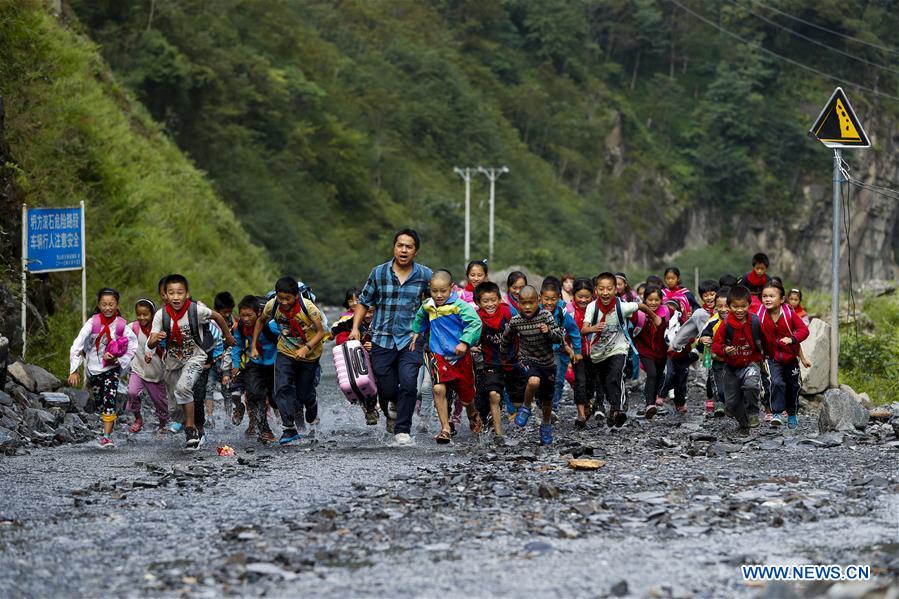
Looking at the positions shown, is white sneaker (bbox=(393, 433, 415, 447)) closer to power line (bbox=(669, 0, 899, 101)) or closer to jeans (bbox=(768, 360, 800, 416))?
jeans (bbox=(768, 360, 800, 416))

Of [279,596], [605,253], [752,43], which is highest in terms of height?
[752,43]

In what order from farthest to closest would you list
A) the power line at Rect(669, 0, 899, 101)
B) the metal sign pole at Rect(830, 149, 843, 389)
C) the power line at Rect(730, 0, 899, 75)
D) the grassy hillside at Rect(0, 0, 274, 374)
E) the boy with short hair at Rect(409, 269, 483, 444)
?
the power line at Rect(669, 0, 899, 101) < the power line at Rect(730, 0, 899, 75) < the grassy hillside at Rect(0, 0, 274, 374) < the metal sign pole at Rect(830, 149, 843, 389) < the boy with short hair at Rect(409, 269, 483, 444)

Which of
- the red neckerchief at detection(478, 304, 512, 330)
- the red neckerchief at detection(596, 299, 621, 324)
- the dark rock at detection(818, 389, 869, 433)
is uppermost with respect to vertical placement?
the red neckerchief at detection(596, 299, 621, 324)

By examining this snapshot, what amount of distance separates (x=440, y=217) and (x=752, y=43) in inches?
1552

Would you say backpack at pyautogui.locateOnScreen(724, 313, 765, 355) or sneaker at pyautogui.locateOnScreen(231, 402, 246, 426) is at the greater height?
backpack at pyautogui.locateOnScreen(724, 313, 765, 355)

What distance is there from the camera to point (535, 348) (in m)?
11.2

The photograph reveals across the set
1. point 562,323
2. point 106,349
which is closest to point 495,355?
point 562,323

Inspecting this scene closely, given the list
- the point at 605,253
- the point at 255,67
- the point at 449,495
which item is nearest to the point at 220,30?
the point at 255,67

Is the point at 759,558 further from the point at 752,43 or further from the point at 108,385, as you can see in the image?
the point at 752,43

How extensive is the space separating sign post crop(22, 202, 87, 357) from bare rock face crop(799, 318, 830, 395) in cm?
894

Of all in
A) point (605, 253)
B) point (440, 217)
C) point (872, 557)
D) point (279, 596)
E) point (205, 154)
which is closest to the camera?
point (279, 596)

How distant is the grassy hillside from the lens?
693 inches

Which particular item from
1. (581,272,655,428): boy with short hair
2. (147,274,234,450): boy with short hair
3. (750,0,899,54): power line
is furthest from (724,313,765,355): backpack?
(750,0,899,54): power line

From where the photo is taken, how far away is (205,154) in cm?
4853
